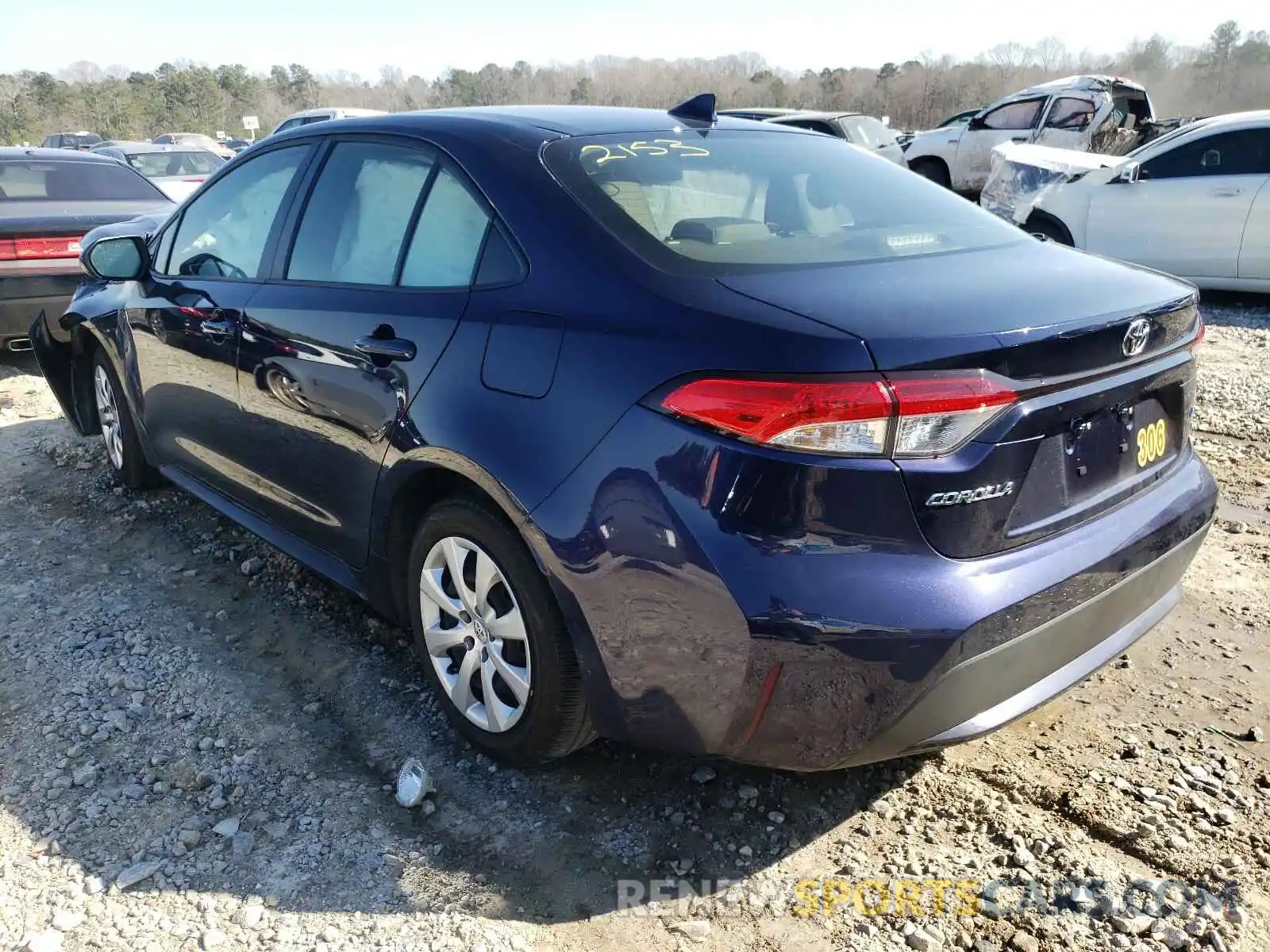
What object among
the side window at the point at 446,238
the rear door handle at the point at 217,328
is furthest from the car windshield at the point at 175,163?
the side window at the point at 446,238

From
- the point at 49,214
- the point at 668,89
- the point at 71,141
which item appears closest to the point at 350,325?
the point at 49,214

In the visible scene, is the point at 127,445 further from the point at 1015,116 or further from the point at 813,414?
the point at 1015,116

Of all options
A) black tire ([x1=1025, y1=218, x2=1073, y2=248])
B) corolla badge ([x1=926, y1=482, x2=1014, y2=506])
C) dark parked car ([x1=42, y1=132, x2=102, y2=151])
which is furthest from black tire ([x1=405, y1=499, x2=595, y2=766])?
dark parked car ([x1=42, y1=132, x2=102, y2=151])

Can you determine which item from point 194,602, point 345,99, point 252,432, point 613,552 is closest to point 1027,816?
point 613,552

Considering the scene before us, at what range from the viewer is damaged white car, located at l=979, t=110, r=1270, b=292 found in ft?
25.3

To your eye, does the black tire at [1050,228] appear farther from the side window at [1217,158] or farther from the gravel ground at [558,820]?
the gravel ground at [558,820]

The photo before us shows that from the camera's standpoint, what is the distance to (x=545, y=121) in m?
2.75

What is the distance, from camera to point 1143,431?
7.38 ft

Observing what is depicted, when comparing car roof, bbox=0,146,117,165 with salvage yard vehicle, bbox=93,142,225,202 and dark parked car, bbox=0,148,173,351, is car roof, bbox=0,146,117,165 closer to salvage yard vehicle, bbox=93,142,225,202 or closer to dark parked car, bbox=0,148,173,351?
dark parked car, bbox=0,148,173,351

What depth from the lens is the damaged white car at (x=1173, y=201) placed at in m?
7.70

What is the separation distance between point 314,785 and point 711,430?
5.01ft

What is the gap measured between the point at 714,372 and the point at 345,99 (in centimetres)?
Answer: 9039

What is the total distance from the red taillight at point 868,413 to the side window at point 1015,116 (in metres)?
13.8

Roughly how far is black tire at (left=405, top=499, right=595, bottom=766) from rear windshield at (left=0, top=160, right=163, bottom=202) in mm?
6315
